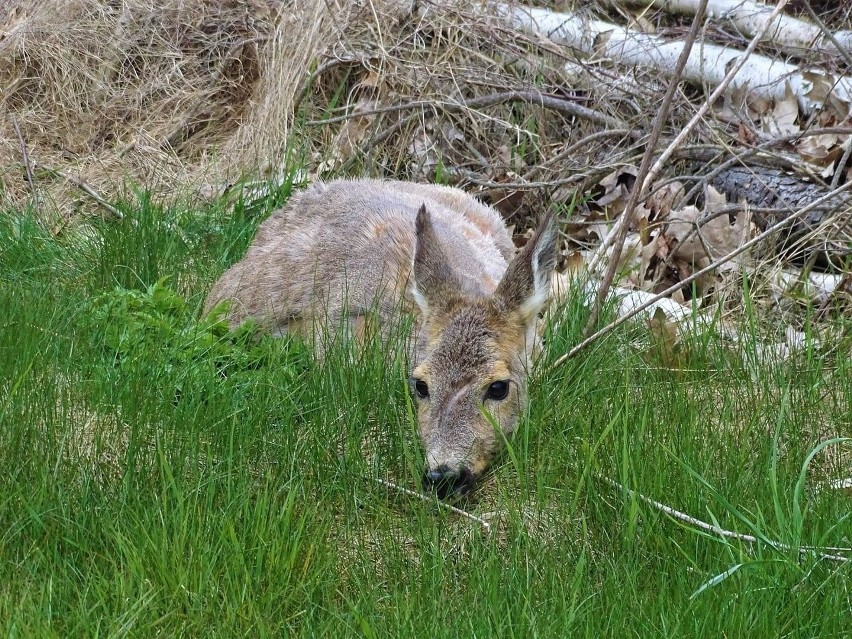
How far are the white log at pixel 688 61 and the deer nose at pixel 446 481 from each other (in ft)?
10.9

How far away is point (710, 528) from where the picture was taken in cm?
351

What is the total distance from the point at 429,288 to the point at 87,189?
3.44 m

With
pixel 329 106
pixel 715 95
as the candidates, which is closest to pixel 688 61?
pixel 329 106

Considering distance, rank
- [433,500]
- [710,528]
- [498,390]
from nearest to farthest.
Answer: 1. [710,528]
2. [433,500]
3. [498,390]

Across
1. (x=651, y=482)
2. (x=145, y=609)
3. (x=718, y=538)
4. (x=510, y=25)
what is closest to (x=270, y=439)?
(x=145, y=609)

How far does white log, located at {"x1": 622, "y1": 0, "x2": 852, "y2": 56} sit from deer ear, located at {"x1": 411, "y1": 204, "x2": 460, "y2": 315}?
3210 mm

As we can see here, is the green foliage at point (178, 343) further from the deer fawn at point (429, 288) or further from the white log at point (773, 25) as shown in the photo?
the white log at point (773, 25)

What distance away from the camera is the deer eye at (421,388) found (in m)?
4.43

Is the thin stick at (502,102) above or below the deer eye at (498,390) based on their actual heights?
above

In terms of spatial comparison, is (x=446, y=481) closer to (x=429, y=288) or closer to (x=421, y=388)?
(x=421, y=388)

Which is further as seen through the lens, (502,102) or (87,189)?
(502,102)

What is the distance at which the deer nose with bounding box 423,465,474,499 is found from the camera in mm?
4047

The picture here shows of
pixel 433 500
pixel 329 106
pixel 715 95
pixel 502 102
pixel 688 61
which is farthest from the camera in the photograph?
pixel 329 106

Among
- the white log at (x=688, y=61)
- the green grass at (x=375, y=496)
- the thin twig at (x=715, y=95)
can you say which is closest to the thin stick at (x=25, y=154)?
the green grass at (x=375, y=496)
